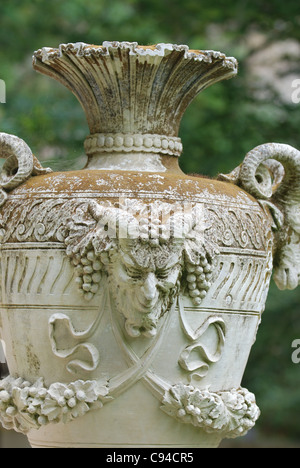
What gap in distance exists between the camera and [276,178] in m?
4.91

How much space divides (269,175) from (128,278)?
1102 millimetres

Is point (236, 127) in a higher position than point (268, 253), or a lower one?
higher

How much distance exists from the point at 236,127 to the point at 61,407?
547 cm

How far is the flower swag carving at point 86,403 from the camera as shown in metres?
4.15

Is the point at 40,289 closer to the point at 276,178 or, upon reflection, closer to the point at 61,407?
the point at 61,407

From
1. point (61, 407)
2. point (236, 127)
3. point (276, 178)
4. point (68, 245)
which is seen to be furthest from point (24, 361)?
point (236, 127)

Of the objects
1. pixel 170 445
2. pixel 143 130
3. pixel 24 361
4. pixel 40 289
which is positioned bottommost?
pixel 170 445

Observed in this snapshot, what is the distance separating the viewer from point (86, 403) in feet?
13.6

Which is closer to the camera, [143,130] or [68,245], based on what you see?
[68,245]

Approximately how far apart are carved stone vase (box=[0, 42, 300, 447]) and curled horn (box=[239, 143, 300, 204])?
0.06ft

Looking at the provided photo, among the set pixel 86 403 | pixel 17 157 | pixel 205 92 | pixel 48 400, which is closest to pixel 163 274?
pixel 86 403

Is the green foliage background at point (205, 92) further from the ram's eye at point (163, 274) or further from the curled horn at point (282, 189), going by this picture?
the ram's eye at point (163, 274)

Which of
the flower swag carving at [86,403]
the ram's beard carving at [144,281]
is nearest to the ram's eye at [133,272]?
the ram's beard carving at [144,281]

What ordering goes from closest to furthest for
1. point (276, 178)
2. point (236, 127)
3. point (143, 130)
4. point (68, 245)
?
1. point (68, 245)
2. point (143, 130)
3. point (276, 178)
4. point (236, 127)
